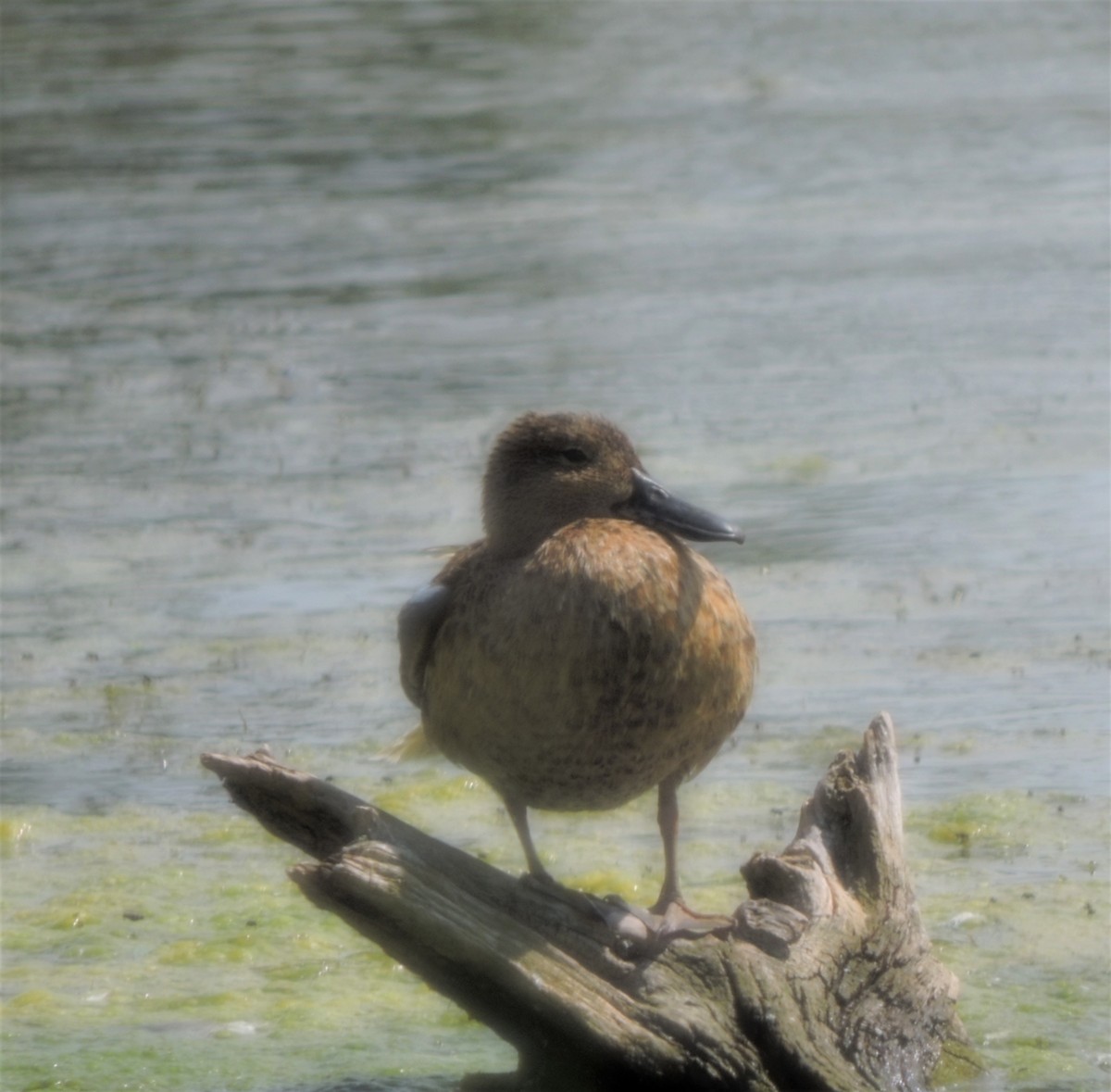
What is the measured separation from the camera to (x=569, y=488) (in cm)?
502

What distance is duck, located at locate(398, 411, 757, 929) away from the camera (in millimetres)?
4582

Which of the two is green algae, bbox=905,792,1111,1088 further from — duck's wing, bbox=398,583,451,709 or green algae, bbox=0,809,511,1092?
duck's wing, bbox=398,583,451,709

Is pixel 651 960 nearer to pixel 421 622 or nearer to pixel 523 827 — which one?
pixel 523 827

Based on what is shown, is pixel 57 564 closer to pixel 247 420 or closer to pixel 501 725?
pixel 247 420

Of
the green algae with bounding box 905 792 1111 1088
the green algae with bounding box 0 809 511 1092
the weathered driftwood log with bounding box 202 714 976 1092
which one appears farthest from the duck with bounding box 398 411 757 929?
the green algae with bounding box 905 792 1111 1088

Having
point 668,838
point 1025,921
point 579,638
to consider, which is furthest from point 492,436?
point 579,638

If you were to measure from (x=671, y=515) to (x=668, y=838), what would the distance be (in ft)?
2.42

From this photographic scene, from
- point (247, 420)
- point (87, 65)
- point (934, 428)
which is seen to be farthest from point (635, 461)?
point (87, 65)

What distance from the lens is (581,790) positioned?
185 inches

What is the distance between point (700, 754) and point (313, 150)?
12.3 meters

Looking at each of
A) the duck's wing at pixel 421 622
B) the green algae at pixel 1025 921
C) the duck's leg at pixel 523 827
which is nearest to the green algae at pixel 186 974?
the duck's leg at pixel 523 827

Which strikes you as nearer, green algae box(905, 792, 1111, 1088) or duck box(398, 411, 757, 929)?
duck box(398, 411, 757, 929)

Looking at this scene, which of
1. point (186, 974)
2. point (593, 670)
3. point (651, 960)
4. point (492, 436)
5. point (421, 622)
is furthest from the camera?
point (492, 436)

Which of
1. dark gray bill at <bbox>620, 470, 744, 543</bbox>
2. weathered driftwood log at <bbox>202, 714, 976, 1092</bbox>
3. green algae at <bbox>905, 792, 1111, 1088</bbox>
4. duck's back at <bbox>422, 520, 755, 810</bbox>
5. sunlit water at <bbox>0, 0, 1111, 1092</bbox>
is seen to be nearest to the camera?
weathered driftwood log at <bbox>202, 714, 976, 1092</bbox>
